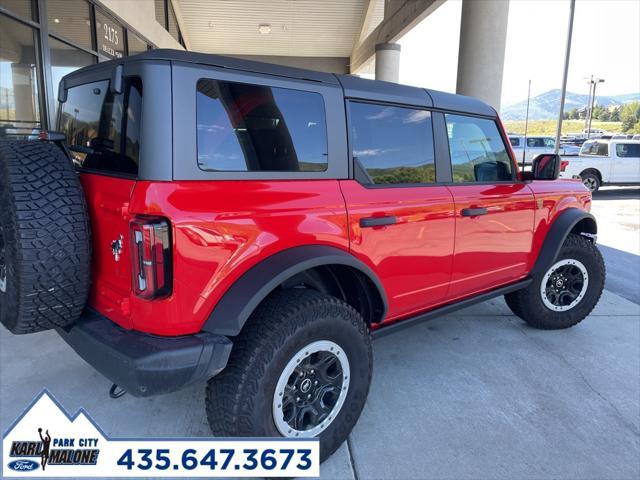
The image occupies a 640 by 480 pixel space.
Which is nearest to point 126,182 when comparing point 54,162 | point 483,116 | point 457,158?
point 54,162

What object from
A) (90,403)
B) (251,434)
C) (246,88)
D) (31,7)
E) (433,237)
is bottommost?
(90,403)

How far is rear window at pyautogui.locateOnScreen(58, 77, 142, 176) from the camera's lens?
195 cm

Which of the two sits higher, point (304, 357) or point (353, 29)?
point (353, 29)

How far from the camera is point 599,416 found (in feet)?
9.15

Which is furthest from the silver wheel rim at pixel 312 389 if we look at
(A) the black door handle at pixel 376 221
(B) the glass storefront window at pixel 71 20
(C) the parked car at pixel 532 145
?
(C) the parked car at pixel 532 145

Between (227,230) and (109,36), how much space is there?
8293 mm

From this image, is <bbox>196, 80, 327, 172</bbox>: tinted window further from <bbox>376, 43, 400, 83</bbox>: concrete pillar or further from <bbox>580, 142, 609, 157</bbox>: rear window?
<bbox>580, 142, 609, 157</bbox>: rear window

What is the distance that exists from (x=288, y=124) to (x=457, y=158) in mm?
1387

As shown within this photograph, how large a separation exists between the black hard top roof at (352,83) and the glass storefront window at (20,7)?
12.9 ft

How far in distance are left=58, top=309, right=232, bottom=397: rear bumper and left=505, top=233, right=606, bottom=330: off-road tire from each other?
2.87m

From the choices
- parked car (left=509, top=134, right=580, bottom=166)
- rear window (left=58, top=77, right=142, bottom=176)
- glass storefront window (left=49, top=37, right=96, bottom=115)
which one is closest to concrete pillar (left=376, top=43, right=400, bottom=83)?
parked car (left=509, top=134, right=580, bottom=166)

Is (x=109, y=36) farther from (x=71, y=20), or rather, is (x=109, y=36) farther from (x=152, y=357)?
(x=152, y=357)

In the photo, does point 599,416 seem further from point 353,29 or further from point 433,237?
point 353,29

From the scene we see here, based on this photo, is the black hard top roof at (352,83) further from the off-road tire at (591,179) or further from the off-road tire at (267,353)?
the off-road tire at (591,179)
